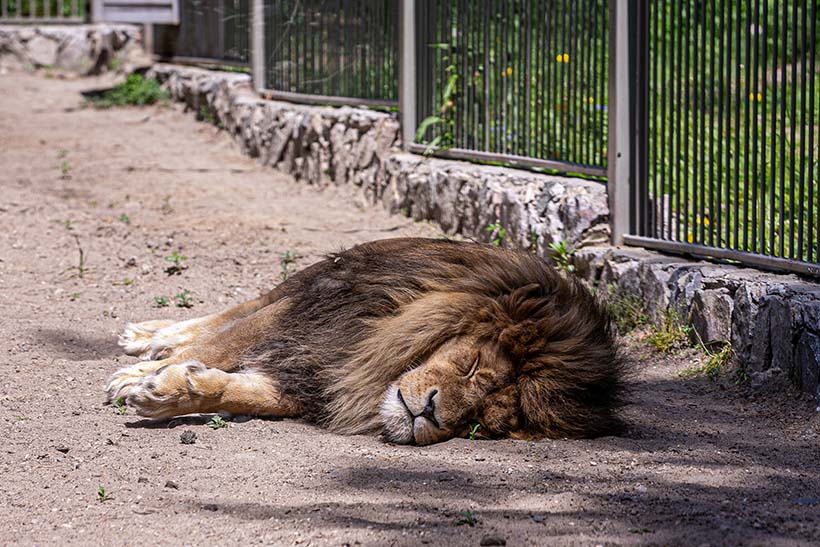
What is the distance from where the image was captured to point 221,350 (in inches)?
168

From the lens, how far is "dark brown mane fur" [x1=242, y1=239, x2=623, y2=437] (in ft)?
12.0

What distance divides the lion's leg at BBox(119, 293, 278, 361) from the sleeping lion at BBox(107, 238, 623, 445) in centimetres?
36

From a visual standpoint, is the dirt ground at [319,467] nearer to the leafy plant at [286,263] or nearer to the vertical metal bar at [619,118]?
the leafy plant at [286,263]

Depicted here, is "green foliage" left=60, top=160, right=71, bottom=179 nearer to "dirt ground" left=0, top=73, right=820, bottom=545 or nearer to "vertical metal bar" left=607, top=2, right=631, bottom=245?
"dirt ground" left=0, top=73, right=820, bottom=545

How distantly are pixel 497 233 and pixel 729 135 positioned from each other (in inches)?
74.5

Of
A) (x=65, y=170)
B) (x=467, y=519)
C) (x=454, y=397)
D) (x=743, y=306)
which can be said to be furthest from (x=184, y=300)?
(x=65, y=170)

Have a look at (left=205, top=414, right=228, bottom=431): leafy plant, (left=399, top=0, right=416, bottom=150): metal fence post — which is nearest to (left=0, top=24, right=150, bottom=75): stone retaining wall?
(left=399, top=0, right=416, bottom=150): metal fence post

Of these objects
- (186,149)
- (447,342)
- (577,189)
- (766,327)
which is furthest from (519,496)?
(186,149)

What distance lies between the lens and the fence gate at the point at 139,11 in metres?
12.5

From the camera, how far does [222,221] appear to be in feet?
25.1

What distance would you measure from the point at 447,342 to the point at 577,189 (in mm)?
2664

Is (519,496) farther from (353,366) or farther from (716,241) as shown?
(716,241)

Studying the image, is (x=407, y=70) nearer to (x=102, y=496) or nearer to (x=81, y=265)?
(x=81, y=265)

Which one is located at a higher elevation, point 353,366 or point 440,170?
Result: point 440,170
